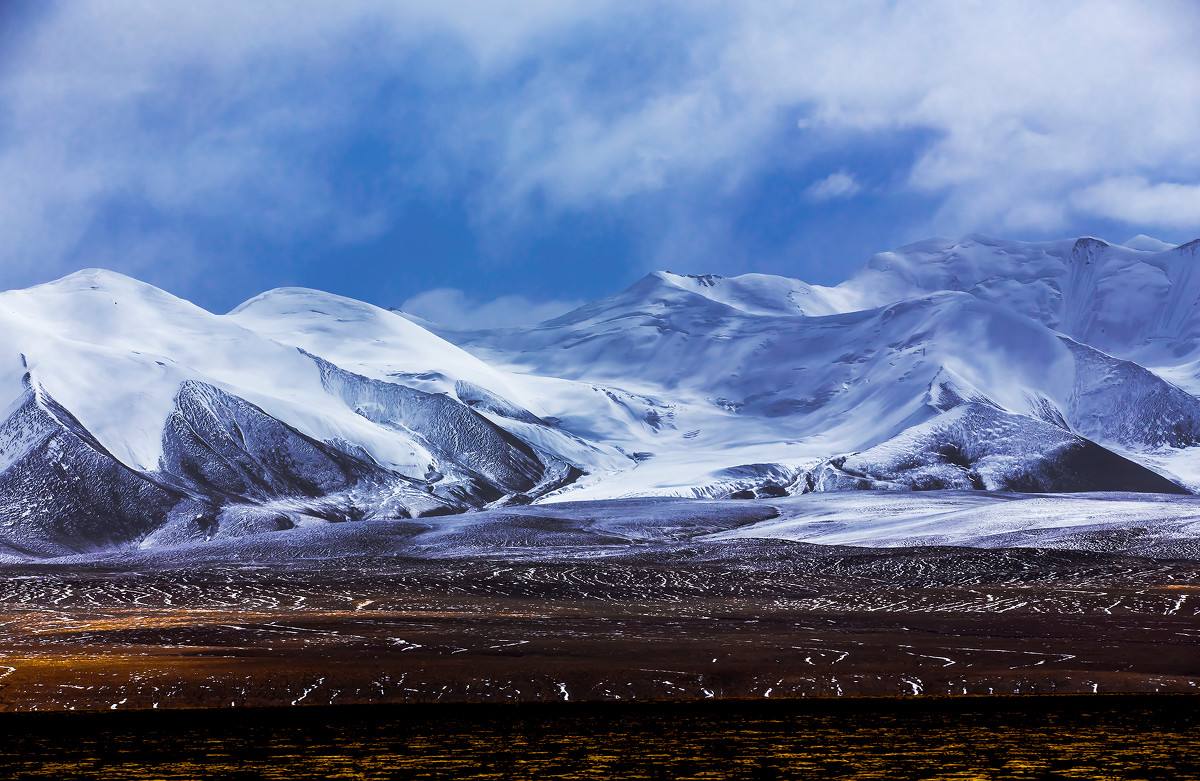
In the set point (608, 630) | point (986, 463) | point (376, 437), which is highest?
point (376, 437)

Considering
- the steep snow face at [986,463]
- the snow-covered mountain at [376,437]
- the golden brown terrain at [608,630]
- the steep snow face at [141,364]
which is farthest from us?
the steep snow face at [986,463]

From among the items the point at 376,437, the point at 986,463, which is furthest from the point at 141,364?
the point at 986,463

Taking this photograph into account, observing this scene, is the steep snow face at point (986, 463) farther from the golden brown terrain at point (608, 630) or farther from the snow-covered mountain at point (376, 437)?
the golden brown terrain at point (608, 630)

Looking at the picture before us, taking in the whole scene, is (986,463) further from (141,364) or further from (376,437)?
(141,364)

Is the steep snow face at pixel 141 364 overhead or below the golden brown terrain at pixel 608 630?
overhead

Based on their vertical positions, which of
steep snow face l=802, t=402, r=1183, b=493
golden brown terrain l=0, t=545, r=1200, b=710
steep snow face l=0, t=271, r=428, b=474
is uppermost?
steep snow face l=0, t=271, r=428, b=474

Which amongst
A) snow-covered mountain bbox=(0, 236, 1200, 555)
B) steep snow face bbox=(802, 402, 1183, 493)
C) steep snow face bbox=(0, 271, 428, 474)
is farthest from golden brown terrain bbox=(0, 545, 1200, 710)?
steep snow face bbox=(802, 402, 1183, 493)

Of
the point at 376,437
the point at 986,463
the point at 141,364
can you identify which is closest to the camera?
the point at 141,364

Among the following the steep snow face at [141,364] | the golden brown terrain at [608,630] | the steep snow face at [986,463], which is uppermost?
the steep snow face at [141,364]

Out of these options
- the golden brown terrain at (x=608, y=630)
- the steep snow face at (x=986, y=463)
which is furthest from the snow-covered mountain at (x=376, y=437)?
the golden brown terrain at (x=608, y=630)

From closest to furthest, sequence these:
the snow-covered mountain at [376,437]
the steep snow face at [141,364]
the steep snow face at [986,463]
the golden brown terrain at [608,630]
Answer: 1. the golden brown terrain at [608,630]
2. the snow-covered mountain at [376,437]
3. the steep snow face at [141,364]
4. the steep snow face at [986,463]

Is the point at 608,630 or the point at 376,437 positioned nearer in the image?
the point at 608,630

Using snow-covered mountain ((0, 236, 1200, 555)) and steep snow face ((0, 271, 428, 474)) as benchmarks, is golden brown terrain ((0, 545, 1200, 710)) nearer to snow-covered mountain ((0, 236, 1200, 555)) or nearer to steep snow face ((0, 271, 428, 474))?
snow-covered mountain ((0, 236, 1200, 555))

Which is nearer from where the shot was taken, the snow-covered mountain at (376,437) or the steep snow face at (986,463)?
the snow-covered mountain at (376,437)
